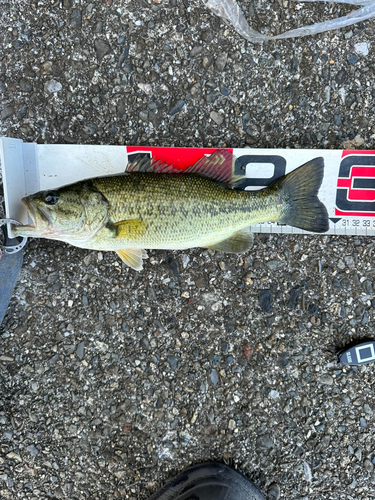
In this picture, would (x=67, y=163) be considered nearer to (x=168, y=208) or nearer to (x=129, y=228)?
(x=129, y=228)

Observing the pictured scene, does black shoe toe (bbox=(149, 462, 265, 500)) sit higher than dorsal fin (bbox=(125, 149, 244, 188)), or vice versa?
dorsal fin (bbox=(125, 149, 244, 188))

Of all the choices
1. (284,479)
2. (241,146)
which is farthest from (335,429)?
(241,146)

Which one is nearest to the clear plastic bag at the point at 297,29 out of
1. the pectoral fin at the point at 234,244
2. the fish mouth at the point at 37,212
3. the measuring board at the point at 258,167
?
the measuring board at the point at 258,167

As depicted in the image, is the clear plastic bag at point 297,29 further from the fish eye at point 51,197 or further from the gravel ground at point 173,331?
the fish eye at point 51,197

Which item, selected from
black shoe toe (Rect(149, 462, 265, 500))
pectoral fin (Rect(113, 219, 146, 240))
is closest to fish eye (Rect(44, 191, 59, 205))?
pectoral fin (Rect(113, 219, 146, 240))

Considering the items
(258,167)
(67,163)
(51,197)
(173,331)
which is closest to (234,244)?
(258,167)

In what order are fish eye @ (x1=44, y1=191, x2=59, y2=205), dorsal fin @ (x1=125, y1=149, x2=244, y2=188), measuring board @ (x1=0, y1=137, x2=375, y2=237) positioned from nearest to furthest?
fish eye @ (x1=44, y1=191, x2=59, y2=205) < dorsal fin @ (x1=125, y1=149, x2=244, y2=188) < measuring board @ (x1=0, y1=137, x2=375, y2=237)

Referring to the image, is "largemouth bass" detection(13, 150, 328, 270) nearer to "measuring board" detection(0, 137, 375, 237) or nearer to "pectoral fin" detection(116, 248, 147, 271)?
"pectoral fin" detection(116, 248, 147, 271)
